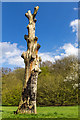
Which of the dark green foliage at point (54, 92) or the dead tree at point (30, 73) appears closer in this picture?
the dead tree at point (30, 73)

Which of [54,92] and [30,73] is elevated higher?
[30,73]

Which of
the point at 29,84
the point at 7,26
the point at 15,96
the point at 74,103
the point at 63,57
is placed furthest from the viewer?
the point at 63,57

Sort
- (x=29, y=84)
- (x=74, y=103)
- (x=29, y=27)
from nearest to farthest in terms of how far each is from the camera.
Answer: (x=29, y=84) < (x=29, y=27) < (x=74, y=103)

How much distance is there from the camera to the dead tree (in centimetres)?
531

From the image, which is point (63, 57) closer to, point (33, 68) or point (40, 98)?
point (40, 98)

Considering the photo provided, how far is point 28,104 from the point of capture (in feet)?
17.6

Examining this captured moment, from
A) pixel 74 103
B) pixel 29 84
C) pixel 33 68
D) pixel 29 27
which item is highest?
pixel 29 27

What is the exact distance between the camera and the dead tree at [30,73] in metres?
5.31

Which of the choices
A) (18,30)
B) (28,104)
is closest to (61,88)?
(18,30)

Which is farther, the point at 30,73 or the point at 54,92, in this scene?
the point at 54,92

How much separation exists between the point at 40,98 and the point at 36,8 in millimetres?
8855

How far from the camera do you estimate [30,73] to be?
5520 mm

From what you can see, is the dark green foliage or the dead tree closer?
the dead tree

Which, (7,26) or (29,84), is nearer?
(29,84)
